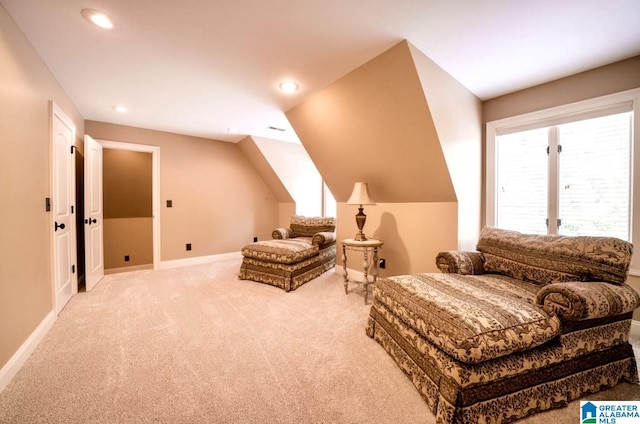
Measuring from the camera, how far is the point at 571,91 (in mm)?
2281

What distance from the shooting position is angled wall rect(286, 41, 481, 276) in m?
2.17

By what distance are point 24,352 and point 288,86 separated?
9.39ft

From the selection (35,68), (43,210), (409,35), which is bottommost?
(43,210)

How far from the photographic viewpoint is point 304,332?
209 cm

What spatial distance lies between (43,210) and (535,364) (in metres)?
3.47

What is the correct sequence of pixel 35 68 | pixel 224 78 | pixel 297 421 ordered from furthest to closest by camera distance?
pixel 224 78 < pixel 35 68 < pixel 297 421

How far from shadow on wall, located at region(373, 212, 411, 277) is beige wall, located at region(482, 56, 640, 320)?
96 centimetres

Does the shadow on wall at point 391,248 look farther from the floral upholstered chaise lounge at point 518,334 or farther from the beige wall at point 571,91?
the floral upholstered chaise lounge at point 518,334

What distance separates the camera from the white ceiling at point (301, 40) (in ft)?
5.08

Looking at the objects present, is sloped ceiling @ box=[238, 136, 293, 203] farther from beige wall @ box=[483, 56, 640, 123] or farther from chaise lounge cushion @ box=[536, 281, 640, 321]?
chaise lounge cushion @ box=[536, 281, 640, 321]

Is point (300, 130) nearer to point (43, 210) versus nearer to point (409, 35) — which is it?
point (409, 35)

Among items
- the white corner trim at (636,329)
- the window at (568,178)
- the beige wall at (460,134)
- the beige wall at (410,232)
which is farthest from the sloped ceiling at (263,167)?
the white corner trim at (636,329)


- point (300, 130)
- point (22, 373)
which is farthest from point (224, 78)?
point (22, 373)

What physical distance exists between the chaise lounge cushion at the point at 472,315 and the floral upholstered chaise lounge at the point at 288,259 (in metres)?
1.56
